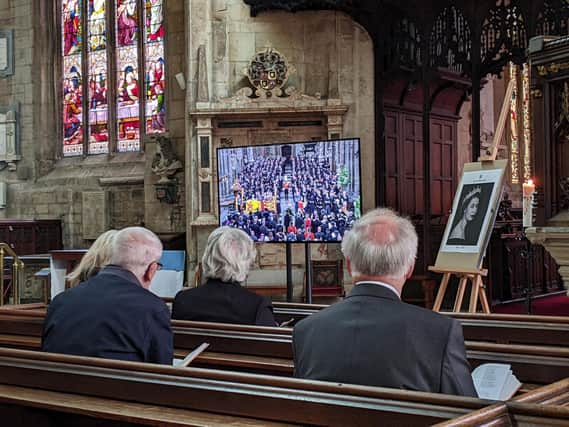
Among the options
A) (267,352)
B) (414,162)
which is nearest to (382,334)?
(267,352)

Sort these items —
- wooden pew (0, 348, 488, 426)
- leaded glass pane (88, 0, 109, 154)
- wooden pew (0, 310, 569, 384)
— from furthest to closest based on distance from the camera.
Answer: leaded glass pane (88, 0, 109, 154)
wooden pew (0, 310, 569, 384)
wooden pew (0, 348, 488, 426)

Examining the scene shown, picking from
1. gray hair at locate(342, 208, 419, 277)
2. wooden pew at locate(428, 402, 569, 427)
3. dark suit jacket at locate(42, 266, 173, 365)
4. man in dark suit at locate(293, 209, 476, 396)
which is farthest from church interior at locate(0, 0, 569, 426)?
gray hair at locate(342, 208, 419, 277)

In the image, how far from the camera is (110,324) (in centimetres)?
301

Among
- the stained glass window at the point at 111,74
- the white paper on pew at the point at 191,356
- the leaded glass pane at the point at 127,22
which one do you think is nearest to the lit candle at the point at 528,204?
the white paper on pew at the point at 191,356

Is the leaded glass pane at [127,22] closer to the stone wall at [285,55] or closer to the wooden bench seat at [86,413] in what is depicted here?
the stone wall at [285,55]

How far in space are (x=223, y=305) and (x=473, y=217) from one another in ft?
10.9

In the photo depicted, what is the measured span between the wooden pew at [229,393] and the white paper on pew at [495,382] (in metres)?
0.70

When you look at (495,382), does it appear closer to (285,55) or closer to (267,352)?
(267,352)

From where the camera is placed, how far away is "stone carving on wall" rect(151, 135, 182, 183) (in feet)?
38.5

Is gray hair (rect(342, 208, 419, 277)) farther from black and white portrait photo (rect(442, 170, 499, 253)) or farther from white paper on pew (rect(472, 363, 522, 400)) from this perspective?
black and white portrait photo (rect(442, 170, 499, 253))

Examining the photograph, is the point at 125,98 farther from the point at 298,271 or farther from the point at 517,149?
the point at 517,149

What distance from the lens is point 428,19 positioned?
32.1 ft

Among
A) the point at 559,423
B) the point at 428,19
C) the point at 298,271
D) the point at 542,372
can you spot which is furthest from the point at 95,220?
the point at 559,423

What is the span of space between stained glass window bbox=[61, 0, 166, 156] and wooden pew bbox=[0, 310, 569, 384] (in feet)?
32.0
